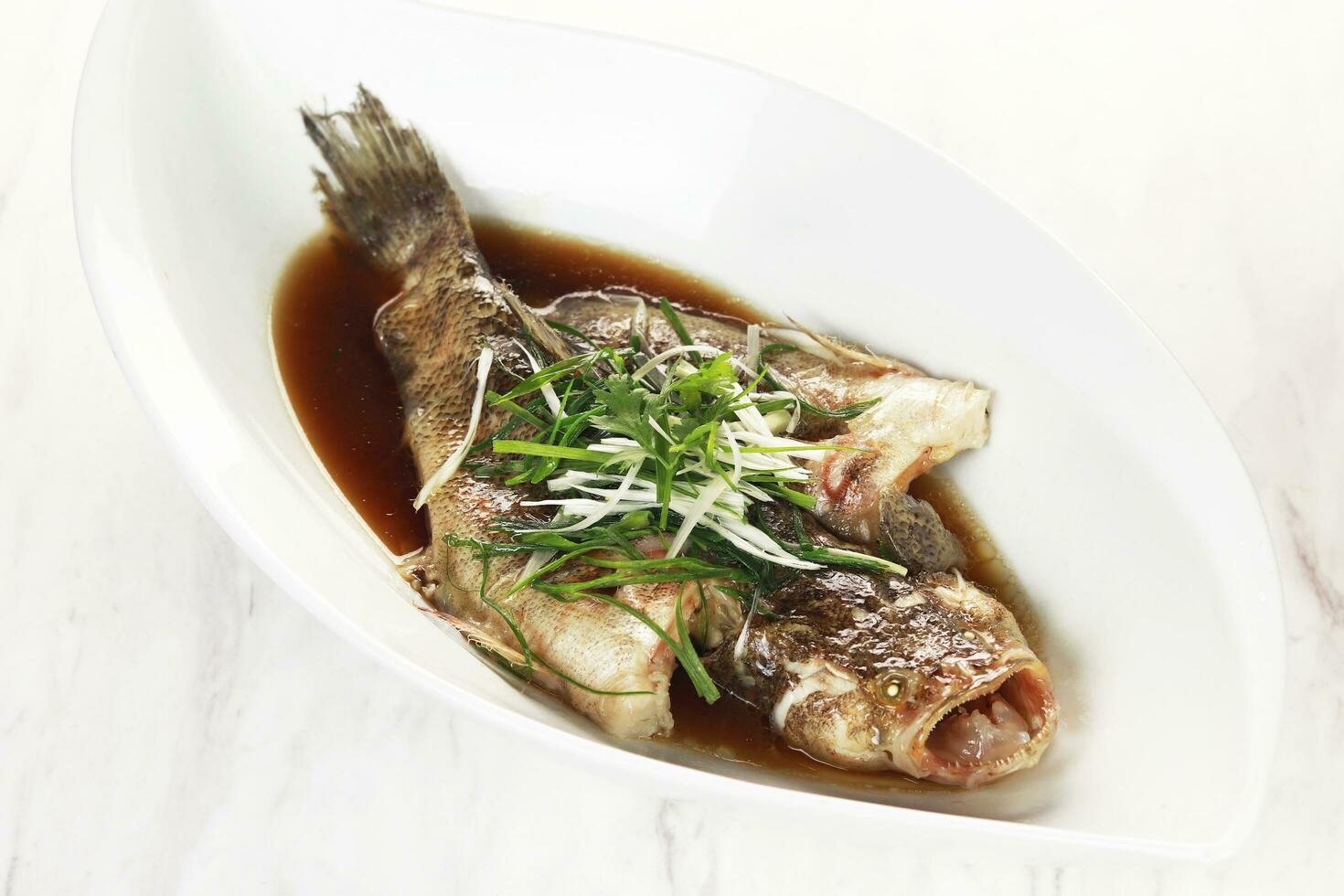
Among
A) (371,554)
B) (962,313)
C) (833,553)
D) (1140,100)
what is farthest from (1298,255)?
(371,554)

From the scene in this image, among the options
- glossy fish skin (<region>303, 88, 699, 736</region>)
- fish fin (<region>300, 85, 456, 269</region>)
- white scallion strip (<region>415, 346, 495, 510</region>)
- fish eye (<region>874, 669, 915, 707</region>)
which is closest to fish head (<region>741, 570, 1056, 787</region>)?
fish eye (<region>874, 669, 915, 707</region>)

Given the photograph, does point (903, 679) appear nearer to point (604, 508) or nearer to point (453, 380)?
point (604, 508)

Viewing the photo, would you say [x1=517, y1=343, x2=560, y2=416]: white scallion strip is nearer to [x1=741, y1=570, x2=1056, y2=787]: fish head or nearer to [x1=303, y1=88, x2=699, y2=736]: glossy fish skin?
[x1=303, y1=88, x2=699, y2=736]: glossy fish skin

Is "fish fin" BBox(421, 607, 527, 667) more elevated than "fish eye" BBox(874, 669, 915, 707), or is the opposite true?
"fish eye" BBox(874, 669, 915, 707)

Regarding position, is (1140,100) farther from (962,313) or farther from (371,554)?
(371,554)

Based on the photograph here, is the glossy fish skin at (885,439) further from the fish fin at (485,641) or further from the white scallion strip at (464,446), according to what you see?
the fish fin at (485,641)

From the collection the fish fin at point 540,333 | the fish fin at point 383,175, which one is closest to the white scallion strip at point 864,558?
the fish fin at point 540,333
